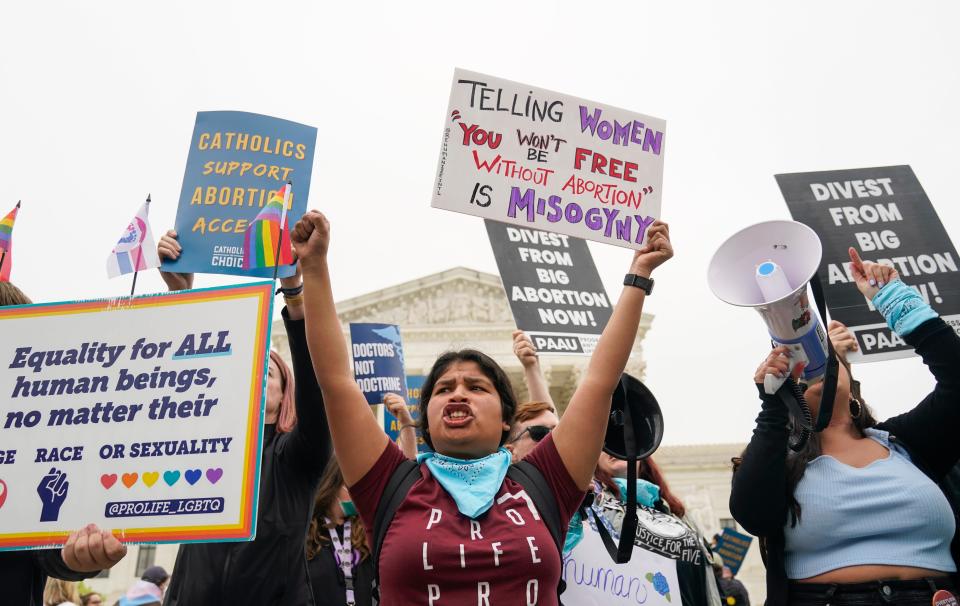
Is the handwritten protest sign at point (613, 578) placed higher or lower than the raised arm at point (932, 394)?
lower

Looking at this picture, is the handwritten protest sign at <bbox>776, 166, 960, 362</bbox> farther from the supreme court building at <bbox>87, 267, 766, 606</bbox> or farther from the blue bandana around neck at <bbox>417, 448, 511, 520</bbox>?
the supreme court building at <bbox>87, 267, 766, 606</bbox>

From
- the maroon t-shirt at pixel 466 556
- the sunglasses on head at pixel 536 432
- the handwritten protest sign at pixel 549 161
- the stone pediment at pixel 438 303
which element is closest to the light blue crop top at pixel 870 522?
the sunglasses on head at pixel 536 432

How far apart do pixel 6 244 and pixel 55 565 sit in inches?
58.8

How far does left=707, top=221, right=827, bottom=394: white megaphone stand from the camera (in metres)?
2.67

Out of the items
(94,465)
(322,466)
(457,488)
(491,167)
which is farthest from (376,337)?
(457,488)

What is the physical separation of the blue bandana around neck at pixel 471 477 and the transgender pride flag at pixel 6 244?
6.82 feet

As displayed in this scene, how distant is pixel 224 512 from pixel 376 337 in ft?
12.9

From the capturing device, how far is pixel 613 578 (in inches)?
113

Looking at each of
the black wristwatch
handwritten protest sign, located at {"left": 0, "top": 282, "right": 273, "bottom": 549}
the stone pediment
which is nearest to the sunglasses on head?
the black wristwatch

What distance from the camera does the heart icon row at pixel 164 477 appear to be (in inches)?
89.0

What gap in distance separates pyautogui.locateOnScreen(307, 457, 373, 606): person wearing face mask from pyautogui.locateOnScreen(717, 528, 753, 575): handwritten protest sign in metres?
8.16

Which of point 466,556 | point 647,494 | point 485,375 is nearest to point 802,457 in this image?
point 647,494

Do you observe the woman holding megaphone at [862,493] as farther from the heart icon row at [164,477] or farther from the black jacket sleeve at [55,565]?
the black jacket sleeve at [55,565]

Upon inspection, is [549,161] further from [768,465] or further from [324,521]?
[324,521]
